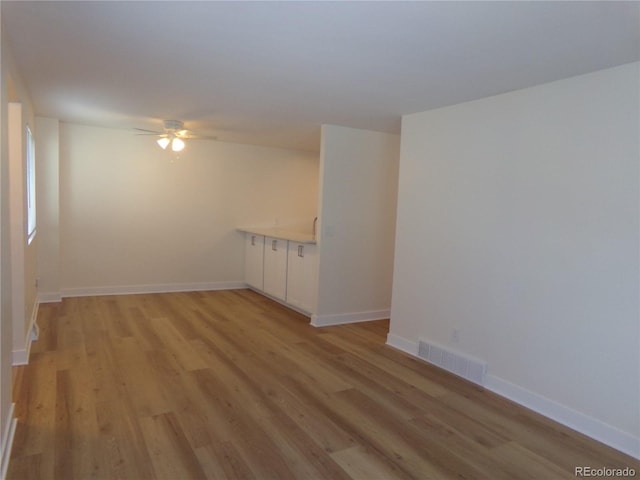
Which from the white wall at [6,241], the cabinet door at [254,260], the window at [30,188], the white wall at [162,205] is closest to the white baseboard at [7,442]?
the white wall at [6,241]

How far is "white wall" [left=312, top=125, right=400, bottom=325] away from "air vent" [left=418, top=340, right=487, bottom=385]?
1.27 m

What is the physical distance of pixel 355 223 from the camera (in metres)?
4.86

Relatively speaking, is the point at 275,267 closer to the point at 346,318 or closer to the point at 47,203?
the point at 346,318

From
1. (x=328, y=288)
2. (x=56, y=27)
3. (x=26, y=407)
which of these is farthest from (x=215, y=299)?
(x=56, y=27)

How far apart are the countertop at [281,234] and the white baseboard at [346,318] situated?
88cm

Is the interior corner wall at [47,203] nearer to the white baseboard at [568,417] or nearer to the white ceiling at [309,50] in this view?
the white ceiling at [309,50]

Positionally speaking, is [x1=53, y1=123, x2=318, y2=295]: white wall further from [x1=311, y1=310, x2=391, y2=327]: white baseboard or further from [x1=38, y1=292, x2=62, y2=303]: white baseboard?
[x1=311, y1=310, x2=391, y2=327]: white baseboard

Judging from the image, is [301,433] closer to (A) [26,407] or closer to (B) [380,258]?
(A) [26,407]

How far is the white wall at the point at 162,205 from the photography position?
546cm

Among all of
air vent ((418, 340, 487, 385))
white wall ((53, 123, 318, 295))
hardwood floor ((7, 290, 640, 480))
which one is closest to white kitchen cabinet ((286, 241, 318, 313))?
hardwood floor ((7, 290, 640, 480))

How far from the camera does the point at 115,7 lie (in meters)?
1.96

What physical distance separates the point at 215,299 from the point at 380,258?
2.43m

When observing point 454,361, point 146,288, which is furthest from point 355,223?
point 146,288

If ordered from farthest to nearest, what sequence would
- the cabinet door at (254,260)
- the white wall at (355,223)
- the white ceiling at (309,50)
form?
the cabinet door at (254,260) → the white wall at (355,223) → the white ceiling at (309,50)
